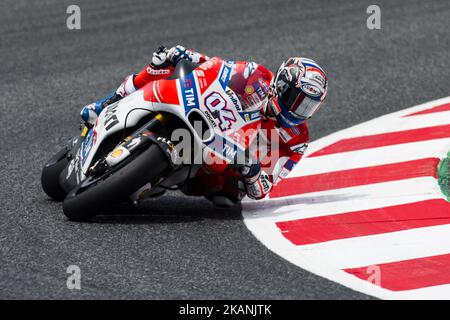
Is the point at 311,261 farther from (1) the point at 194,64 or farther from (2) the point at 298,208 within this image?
(1) the point at 194,64

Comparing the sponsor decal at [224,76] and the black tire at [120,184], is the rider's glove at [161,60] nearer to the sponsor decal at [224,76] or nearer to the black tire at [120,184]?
the sponsor decal at [224,76]

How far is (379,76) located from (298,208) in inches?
168

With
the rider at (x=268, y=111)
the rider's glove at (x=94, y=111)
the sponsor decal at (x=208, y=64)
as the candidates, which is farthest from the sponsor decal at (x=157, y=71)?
the sponsor decal at (x=208, y=64)

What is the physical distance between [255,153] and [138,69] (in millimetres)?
4712

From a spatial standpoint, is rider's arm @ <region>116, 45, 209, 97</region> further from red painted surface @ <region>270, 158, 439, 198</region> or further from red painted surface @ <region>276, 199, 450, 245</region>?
red painted surface @ <region>276, 199, 450, 245</region>

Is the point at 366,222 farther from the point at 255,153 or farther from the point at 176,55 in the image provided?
the point at 176,55

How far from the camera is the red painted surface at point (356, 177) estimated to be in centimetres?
865

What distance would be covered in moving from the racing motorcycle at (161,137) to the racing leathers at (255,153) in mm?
130

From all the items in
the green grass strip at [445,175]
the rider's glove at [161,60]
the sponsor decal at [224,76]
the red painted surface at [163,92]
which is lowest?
the green grass strip at [445,175]

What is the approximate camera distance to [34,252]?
6.90 meters
